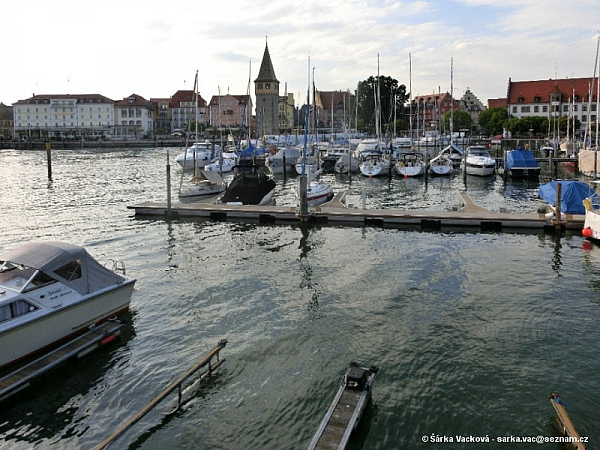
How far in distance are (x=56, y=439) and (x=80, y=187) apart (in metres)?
50.0

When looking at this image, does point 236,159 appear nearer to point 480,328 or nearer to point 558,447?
point 480,328

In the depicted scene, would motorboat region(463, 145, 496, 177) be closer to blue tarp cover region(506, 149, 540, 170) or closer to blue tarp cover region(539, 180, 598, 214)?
blue tarp cover region(506, 149, 540, 170)

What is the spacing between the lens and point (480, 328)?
18375 millimetres

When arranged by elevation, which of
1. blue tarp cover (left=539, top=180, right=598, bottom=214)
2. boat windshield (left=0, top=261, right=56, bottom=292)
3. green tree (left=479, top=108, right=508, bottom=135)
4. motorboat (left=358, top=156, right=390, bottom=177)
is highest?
green tree (left=479, top=108, right=508, bottom=135)

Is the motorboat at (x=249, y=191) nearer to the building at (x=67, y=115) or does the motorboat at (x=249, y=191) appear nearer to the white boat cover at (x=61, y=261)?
the white boat cover at (x=61, y=261)

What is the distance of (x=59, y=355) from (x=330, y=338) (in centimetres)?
812

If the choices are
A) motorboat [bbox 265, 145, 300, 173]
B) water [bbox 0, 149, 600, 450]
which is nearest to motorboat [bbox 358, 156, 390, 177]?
motorboat [bbox 265, 145, 300, 173]

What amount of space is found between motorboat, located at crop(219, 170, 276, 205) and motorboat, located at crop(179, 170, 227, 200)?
288 centimetres

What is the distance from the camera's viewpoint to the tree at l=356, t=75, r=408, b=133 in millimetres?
142500

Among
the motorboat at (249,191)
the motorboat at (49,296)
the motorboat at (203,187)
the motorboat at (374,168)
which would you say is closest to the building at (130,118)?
the motorboat at (374,168)

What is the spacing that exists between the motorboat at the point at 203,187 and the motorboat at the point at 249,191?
288cm

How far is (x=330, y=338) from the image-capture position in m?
17.8

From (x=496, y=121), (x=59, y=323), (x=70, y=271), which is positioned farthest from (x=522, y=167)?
(x=496, y=121)

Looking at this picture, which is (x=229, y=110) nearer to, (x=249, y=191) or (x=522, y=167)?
(x=522, y=167)
